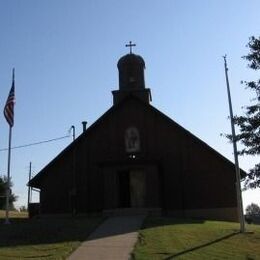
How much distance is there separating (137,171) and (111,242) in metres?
13.3

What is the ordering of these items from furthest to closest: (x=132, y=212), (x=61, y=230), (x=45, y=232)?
(x=132, y=212) < (x=61, y=230) < (x=45, y=232)

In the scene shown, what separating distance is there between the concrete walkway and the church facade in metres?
6.14

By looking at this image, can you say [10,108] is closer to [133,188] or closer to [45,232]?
[45,232]

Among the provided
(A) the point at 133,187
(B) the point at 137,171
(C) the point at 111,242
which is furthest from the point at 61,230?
(B) the point at 137,171

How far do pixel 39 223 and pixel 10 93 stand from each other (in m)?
6.79

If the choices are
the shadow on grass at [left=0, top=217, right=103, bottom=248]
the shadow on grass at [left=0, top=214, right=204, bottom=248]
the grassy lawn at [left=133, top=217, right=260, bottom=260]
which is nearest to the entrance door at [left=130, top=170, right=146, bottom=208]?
the shadow on grass at [left=0, top=214, right=204, bottom=248]

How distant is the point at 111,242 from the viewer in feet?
65.9

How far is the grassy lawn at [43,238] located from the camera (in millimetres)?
17609

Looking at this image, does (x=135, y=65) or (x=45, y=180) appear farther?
(x=135, y=65)

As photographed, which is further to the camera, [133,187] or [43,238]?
[133,187]

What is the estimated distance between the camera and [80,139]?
35406 millimetres

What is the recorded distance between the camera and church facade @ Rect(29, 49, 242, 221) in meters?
32.9

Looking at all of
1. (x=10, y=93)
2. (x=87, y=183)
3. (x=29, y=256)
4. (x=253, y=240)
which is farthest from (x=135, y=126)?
(x=29, y=256)

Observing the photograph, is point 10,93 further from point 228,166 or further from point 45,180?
point 228,166
